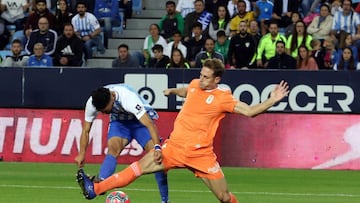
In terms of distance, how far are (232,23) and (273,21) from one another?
3.44 ft

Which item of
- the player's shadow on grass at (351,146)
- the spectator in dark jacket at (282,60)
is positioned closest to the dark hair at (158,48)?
the spectator in dark jacket at (282,60)

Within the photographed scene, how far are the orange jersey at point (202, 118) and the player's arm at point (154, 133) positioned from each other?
0.23 m

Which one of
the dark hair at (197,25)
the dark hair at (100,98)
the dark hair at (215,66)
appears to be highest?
the dark hair at (215,66)

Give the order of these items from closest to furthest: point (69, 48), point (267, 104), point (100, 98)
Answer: point (267, 104) < point (100, 98) < point (69, 48)

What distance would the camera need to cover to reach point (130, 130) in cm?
1486

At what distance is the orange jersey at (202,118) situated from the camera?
1241 centimetres

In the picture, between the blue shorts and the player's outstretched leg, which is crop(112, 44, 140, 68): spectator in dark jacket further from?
the player's outstretched leg

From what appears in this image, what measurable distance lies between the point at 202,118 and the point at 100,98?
1586 mm

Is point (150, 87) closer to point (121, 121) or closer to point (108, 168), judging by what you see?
point (121, 121)

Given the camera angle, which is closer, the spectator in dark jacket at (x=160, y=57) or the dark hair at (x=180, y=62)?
the dark hair at (x=180, y=62)

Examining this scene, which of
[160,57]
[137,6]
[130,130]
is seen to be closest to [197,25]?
[160,57]

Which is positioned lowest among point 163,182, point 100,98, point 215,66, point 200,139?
point 163,182

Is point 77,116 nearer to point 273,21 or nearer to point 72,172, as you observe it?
point 72,172

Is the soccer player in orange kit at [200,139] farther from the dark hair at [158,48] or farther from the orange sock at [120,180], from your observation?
the dark hair at [158,48]
